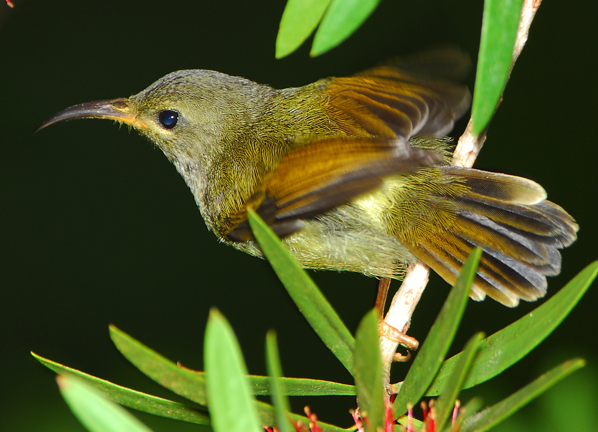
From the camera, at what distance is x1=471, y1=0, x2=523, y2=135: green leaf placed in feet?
4.47

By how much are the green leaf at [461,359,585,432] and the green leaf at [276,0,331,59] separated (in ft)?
2.79

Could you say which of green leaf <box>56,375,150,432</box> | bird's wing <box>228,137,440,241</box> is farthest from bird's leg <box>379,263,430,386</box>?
green leaf <box>56,375,150,432</box>

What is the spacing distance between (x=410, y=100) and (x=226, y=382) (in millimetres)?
1821

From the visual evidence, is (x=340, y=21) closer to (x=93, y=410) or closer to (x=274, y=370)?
(x=274, y=370)

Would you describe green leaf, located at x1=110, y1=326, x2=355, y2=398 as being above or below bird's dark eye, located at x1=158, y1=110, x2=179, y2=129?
below

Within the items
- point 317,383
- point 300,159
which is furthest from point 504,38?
point 300,159

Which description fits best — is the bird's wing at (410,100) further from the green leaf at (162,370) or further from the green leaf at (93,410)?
the green leaf at (93,410)

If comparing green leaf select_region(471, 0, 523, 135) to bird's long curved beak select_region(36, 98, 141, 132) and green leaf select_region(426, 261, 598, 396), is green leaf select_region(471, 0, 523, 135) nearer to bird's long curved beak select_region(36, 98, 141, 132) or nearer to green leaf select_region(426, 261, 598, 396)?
green leaf select_region(426, 261, 598, 396)

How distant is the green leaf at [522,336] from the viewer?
51.5 inches

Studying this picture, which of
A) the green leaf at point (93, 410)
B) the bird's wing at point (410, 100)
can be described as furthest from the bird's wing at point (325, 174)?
the green leaf at point (93, 410)

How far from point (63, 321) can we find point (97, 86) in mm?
1813

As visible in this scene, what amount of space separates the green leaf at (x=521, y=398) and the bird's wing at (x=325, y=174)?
2.92 feet

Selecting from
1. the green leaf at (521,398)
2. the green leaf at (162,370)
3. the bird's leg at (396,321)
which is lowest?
the green leaf at (521,398)

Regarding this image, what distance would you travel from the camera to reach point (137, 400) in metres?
1.68
